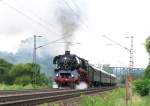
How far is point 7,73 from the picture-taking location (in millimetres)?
146000

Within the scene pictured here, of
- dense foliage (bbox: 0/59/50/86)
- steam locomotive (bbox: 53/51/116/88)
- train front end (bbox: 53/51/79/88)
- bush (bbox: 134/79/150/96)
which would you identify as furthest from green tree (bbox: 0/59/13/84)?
bush (bbox: 134/79/150/96)

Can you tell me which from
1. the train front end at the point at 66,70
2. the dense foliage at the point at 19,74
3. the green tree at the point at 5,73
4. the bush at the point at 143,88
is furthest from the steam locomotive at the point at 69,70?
the green tree at the point at 5,73

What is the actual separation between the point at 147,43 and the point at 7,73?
89202 mm

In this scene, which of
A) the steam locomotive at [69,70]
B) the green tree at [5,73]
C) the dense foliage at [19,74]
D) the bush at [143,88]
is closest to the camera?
the bush at [143,88]

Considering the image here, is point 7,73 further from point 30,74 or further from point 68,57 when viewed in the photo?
point 68,57

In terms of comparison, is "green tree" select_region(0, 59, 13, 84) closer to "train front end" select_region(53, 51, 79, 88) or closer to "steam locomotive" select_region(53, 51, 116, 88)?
"steam locomotive" select_region(53, 51, 116, 88)

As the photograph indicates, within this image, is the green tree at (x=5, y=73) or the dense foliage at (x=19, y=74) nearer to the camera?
the dense foliage at (x=19, y=74)

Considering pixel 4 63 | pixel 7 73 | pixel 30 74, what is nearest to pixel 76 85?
pixel 30 74

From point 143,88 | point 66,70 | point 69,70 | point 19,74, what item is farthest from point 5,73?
point 143,88

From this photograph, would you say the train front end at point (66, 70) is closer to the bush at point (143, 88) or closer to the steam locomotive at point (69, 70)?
the steam locomotive at point (69, 70)

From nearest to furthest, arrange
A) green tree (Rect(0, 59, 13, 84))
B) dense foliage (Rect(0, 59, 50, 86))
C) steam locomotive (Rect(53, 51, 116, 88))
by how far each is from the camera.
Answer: steam locomotive (Rect(53, 51, 116, 88)), dense foliage (Rect(0, 59, 50, 86)), green tree (Rect(0, 59, 13, 84))

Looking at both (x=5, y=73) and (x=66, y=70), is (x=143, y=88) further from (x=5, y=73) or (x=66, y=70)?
(x=5, y=73)

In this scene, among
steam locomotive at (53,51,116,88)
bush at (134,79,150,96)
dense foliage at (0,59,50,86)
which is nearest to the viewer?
bush at (134,79,150,96)

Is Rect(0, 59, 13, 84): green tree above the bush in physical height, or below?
above
